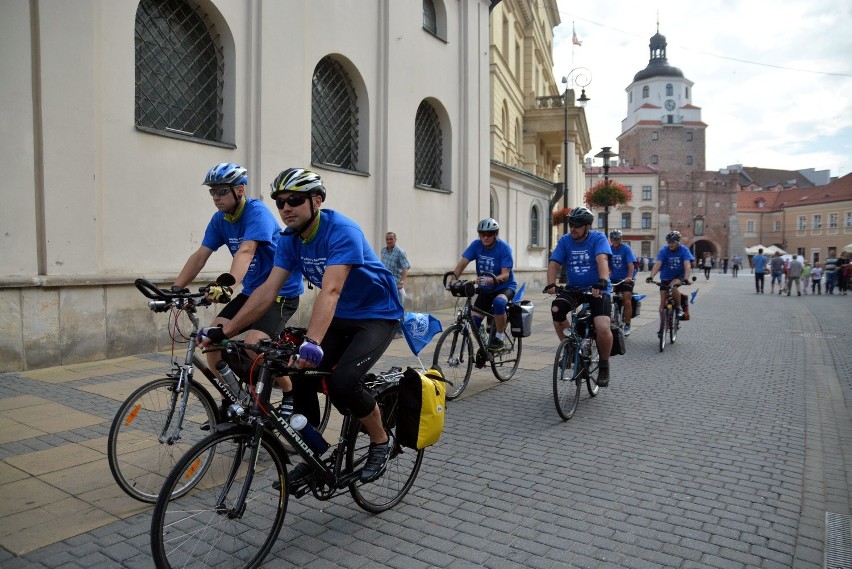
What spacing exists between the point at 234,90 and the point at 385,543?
341 inches

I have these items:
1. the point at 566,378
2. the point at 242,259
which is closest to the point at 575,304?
the point at 566,378

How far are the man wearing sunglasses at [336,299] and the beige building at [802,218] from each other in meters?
92.0

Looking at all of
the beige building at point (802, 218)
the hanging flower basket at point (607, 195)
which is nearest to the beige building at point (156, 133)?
the hanging flower basket at point (607, 195)

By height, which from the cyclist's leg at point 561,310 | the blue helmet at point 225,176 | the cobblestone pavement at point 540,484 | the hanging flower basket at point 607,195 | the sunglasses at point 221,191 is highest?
the hanging flower basket at point 607,195

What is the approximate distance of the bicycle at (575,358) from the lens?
19.9ft

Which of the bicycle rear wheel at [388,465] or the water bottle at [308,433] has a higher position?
the water bottle at [308,433]

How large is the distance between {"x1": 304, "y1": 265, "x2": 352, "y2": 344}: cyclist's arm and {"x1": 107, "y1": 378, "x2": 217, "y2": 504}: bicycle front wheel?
1.08m

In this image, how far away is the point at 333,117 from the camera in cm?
1302

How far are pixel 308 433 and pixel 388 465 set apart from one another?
881 millimetres

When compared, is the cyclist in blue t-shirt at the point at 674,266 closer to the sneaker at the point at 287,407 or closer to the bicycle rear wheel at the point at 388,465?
the bicycle rear wheel at the point at 388,465

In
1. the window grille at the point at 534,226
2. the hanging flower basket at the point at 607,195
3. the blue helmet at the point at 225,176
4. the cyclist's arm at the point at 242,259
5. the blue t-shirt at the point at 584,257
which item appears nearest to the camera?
the cyclist's arm at the point at 242,259

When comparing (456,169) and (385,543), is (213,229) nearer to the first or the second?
(385,543)

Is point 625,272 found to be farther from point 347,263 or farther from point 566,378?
point 347,263

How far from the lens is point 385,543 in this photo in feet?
11.2
